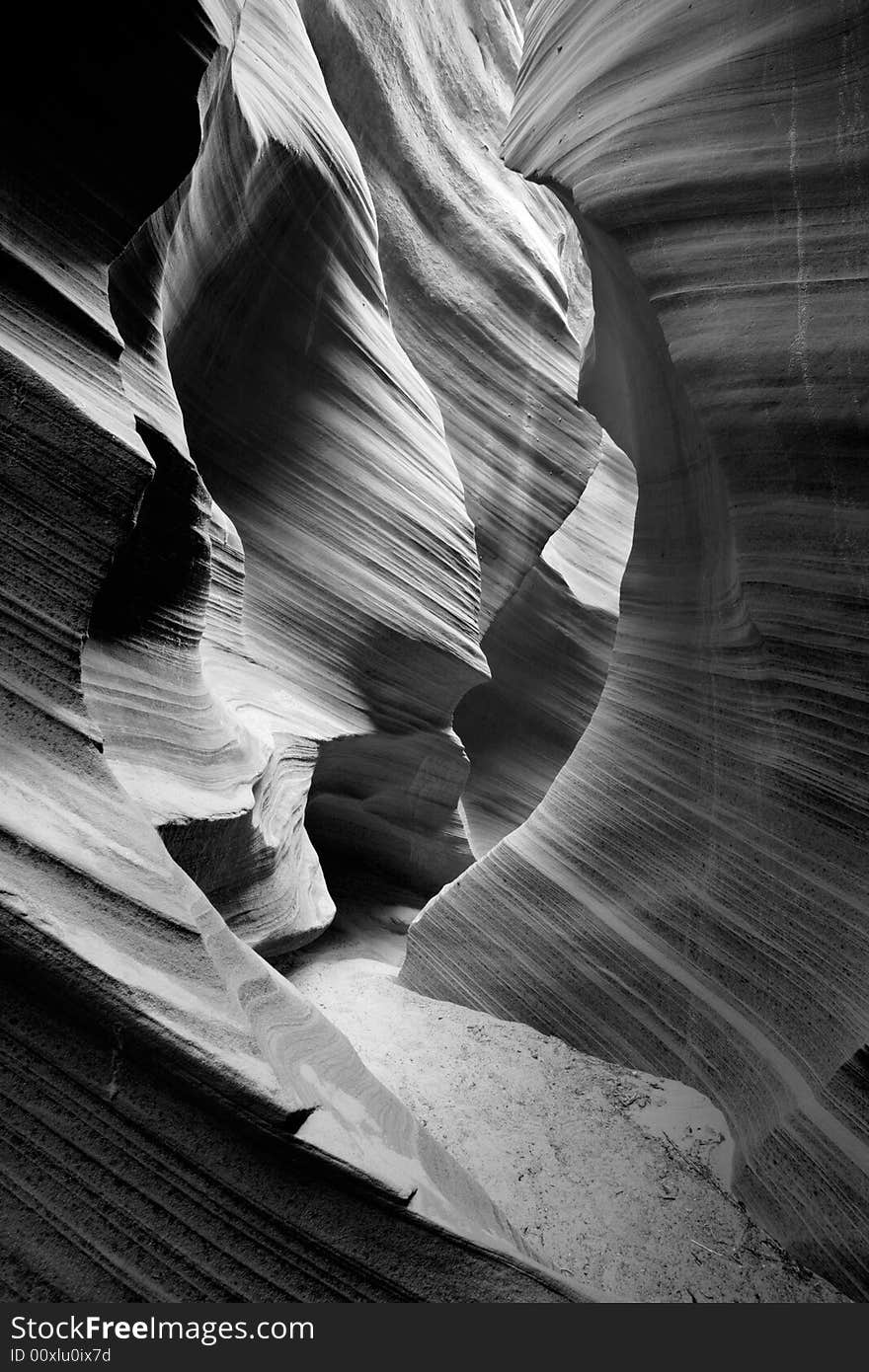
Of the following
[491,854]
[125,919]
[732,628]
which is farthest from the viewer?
[491,854]

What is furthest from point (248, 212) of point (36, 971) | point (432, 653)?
point (36, 971)

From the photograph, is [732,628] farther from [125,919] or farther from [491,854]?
[125,919]

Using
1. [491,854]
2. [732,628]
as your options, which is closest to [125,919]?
[732,628]

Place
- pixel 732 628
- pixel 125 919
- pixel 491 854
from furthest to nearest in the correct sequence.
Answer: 1. pixel 491 854
2. pixel 732 628
3. pixel 125 919

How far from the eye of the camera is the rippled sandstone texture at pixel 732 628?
168 centimetres

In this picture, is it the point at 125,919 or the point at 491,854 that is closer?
the point at 125,919

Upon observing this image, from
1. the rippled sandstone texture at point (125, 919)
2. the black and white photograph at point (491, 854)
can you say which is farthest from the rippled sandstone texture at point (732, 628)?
the rippled sandstone texture at point (125, 919)

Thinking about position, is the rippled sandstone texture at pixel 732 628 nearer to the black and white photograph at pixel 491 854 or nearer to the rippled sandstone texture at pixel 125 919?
the black and white photograph at pixel 491 854

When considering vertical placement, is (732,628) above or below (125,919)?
above

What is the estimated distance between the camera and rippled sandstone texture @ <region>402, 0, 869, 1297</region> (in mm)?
1684

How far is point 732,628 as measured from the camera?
210 cm

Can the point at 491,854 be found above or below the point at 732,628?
below

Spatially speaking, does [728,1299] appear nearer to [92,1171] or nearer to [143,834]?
[92,1171]

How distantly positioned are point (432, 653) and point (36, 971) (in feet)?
10.6
